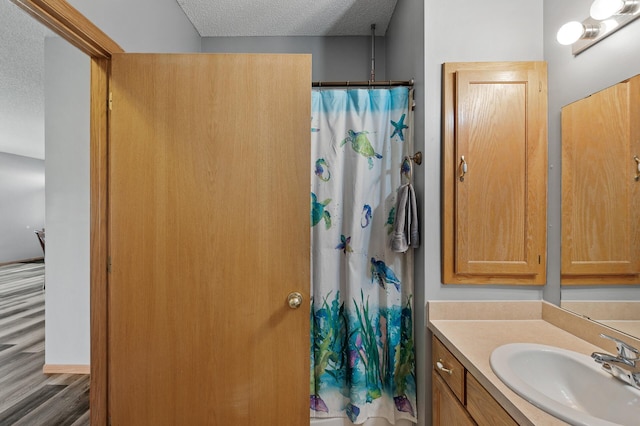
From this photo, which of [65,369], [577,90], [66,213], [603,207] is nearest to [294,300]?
[603,207]

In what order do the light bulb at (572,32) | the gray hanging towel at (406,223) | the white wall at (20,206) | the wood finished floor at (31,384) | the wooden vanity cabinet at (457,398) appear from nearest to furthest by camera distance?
the wooden vanity cabinet at (457,398) < the light bulb at (572,32) < the gray hanging towel at (406,223) < the wood finished floor at (31,384) < the white wall at (20,206)

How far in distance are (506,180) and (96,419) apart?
7.07 feet

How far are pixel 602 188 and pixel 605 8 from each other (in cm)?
64

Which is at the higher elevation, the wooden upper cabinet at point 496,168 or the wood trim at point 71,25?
the wood trim at point 71,25

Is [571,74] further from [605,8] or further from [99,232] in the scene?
[99,232]

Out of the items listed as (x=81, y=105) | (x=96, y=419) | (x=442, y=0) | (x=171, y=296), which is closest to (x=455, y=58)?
(x=442, y=0)

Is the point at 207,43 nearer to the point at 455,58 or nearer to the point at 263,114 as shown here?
the point at 263,114

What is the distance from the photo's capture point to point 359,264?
162 cm

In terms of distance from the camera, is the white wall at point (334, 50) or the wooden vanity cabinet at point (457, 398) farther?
the white wall at point (334, 50)

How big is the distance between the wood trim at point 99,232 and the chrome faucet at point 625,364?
1878mm

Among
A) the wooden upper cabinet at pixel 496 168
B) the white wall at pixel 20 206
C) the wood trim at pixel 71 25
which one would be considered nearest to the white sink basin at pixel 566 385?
the wooden upper cabinet at pixel 496 168

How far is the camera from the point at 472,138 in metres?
1.41

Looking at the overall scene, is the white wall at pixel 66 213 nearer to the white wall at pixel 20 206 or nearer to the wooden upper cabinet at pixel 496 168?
the wooden upper cabinet at pixel 496 168

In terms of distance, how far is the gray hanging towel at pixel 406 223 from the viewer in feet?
4.79
